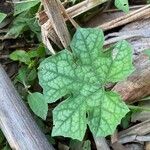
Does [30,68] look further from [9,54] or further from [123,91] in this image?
[123,91]

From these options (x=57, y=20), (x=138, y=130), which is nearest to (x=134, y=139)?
(x=138, y=130)

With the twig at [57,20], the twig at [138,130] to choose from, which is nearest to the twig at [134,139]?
the twig at [138,130]

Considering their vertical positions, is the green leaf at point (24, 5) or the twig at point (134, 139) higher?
the green leaf at point (24, 5)

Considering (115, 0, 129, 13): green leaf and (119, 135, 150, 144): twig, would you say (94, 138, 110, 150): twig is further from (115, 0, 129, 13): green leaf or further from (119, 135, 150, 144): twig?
(115, 0, 129, 13): green leaf

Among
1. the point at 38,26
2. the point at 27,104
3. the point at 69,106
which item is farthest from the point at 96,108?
the point at 38,26

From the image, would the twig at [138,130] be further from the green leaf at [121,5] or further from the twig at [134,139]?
the green leaf at [121,5]

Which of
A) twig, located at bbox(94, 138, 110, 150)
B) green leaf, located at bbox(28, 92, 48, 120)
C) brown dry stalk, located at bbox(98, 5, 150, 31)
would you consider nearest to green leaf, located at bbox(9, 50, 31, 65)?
green leaf, located at bbox(28, 92, 48, 120)

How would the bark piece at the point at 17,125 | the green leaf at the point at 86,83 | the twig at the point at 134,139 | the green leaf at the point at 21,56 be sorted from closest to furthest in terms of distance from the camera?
1. the green leaf at the point at 86,83
2. the bark piece at the point at 17,125
3. the twig at the point at 134,139
4. the green leaf at the point at 21,56
